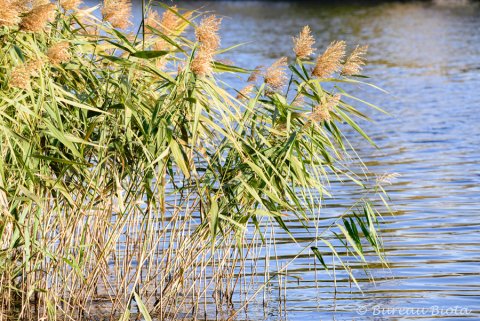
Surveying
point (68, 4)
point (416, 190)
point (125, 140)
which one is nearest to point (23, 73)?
point (125, 140)

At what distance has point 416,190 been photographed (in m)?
11.0

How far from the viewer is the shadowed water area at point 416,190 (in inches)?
281

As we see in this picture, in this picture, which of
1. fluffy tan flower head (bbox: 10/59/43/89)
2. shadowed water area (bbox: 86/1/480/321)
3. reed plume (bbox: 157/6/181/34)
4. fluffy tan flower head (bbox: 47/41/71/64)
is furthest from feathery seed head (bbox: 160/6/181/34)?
fluffy tan flower head (bbox: 10/59/43/89)

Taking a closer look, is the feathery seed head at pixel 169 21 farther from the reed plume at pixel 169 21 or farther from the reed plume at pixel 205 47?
the reed plume at pixel 205 47

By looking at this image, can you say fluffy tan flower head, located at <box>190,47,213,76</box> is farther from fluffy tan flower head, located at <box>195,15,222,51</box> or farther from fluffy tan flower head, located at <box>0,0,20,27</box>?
fluffy tan flower head, located at <box>0,0,20,27</box>

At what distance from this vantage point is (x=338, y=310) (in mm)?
Answer: 6984

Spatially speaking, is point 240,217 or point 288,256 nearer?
point 240,217

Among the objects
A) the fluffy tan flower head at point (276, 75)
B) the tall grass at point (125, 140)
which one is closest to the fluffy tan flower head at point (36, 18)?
the tall grass at point (125, 140)

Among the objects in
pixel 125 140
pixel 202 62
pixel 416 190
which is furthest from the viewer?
pixel 416 190

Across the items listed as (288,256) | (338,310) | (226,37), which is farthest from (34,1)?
(226,37)

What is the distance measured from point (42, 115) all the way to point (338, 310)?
8.44 ft

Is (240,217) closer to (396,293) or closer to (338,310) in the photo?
(338,310)

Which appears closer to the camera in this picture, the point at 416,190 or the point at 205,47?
the point at 205,47

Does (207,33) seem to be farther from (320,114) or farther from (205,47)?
(320,114)
